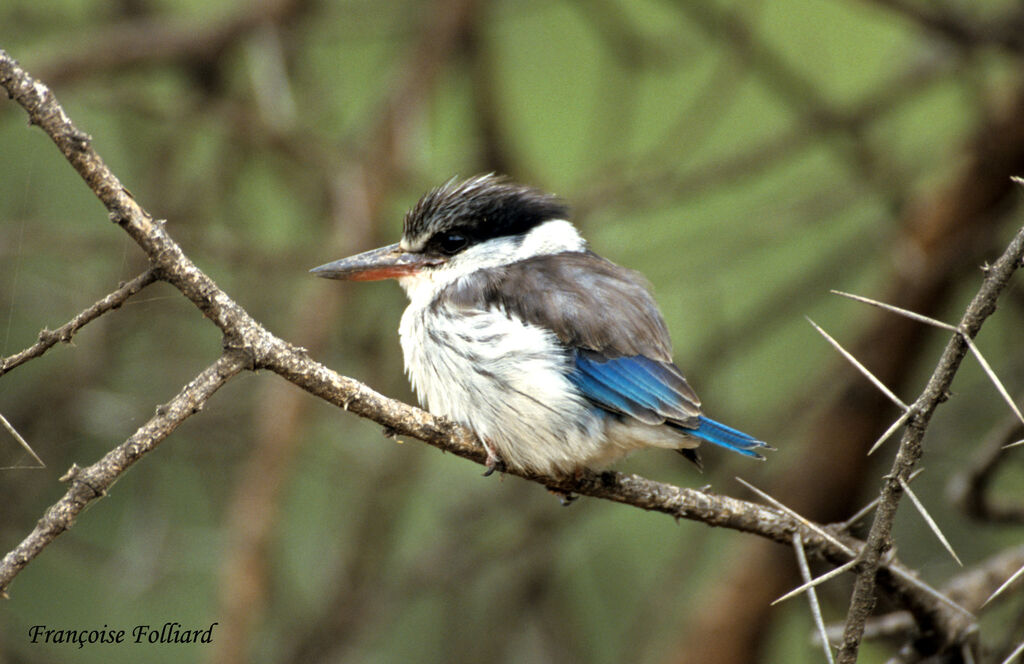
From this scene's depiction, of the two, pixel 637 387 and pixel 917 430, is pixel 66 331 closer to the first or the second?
pixel 917 430

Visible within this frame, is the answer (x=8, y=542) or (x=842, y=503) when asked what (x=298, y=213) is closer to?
(x=8, y=542)

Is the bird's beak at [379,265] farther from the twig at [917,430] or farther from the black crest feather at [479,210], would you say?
the twig at [917,430]

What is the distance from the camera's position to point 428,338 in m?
2.36

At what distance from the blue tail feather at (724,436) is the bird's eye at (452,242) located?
844mm

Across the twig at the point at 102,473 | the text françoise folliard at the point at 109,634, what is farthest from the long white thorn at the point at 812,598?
the text françoise folliard at the point at 109,634

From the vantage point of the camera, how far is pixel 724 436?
2.13m

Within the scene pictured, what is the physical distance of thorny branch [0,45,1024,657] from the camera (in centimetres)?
127

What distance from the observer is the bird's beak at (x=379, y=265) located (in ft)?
7.87

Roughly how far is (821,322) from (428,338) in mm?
2885

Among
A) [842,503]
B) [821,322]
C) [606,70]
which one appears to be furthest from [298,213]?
[842,503]

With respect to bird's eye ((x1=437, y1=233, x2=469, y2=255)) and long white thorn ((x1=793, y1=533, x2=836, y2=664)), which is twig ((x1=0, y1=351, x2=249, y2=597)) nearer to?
long white thorn ((x1=793, y1=533, x2=836, y2=664))

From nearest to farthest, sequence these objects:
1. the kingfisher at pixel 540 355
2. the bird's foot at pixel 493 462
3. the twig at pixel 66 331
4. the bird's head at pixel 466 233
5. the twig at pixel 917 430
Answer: the twig at pixel 66 331 < the twig at pixel 917 430 < the bird's foot at pixel 493 462 < the kingfisher at pixel 540 355 < the bird's head at pixel 466 233

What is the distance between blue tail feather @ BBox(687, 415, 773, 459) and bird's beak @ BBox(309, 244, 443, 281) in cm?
85

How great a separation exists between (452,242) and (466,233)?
0.04 meters
